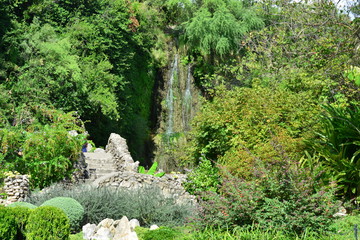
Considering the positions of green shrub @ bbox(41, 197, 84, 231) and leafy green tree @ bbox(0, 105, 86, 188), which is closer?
green shrub @ bbox(41, 197, 84, 231)

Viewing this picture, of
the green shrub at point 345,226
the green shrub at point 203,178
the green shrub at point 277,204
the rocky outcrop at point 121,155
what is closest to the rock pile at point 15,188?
the green shrub at point 203,178

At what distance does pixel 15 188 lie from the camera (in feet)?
32.8

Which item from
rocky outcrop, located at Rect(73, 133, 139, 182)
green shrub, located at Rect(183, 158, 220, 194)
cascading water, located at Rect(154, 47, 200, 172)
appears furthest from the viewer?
cascading water, located at Rect(154, 47, 200, 172)

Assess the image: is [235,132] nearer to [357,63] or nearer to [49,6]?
[357,63]

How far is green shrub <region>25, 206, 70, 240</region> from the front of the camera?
6.75 metres

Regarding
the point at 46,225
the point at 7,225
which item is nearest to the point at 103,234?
the point at 46,225

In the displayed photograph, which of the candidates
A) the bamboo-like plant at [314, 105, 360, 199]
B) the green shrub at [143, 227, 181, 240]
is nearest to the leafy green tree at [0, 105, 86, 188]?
the green shrub at [143, 227, 181, 240]

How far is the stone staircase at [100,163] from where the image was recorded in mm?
15453

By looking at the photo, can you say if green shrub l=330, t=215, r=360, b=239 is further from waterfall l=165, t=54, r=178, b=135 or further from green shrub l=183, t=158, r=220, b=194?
waterfall l=165, t=54, r=178, b=135

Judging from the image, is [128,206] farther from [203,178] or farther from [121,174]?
[203,178]

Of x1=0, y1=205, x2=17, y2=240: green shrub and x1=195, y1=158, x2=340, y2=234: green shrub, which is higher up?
x1=195, y1=158, x2=340, y2=234: green shrub

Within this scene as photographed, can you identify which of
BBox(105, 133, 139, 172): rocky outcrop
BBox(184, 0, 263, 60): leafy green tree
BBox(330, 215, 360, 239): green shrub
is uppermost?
BBox(184, 0, 263, 60): leafy green tree

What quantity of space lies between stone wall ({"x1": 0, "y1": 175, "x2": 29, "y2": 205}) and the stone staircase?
165 inches

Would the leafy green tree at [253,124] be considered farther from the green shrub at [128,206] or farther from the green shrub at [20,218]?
the green shrub at [20,218]
